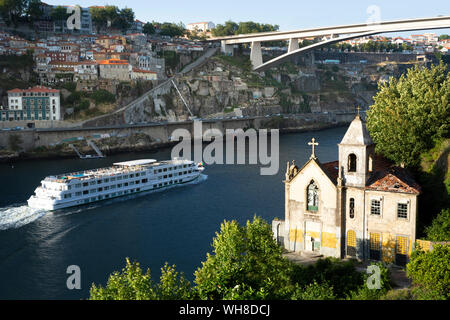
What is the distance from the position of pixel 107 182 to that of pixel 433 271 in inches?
876

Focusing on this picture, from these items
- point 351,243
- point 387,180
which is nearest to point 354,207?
point 351,243

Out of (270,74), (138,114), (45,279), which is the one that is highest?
(270,74)

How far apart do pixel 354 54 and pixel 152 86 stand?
4859cm

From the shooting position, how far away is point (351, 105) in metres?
81.8

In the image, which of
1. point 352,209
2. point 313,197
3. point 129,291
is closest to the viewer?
point 129,291

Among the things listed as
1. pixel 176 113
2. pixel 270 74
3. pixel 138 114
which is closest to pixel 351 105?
pixel 270 74

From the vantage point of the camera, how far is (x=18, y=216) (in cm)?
2653

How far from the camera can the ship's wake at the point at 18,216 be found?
25.1 meters

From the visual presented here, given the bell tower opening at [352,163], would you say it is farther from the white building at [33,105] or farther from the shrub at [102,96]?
the shrub at [102,96]

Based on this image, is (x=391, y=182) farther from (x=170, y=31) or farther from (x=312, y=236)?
(x=170, y=31)

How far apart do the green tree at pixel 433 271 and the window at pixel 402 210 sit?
2363 millimetres

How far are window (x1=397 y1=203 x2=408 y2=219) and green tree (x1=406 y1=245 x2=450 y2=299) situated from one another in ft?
7.75

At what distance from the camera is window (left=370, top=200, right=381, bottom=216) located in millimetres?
15688

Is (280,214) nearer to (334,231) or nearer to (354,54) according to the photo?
(334,231)
